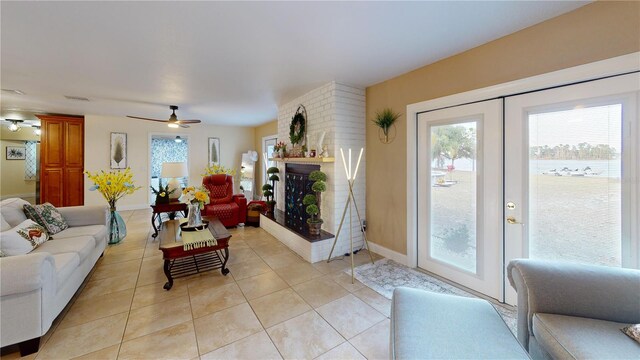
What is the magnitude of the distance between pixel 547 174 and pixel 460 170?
68 centimetres

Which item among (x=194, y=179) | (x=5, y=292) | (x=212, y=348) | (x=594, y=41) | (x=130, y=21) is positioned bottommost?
(x=212, y=348)

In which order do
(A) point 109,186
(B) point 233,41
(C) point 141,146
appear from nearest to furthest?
1. (B) point 233,41
2. (A) point 109,186
3. (C) point 141,146

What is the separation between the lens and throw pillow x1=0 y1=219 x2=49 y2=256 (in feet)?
6.42

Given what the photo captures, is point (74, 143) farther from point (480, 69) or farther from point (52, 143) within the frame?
point (480, 69)

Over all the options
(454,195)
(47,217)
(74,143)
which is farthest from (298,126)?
(74,143)

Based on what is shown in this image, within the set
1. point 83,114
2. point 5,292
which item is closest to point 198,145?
point 83,114

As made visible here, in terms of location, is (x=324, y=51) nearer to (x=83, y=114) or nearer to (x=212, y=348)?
(x=212, y=348)

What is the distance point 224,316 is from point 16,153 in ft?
32.9

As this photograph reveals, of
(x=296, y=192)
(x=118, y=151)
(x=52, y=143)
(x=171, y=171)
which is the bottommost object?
(x=296, y=192)

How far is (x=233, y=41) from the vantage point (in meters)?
2.27

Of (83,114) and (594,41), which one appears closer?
(594,41)

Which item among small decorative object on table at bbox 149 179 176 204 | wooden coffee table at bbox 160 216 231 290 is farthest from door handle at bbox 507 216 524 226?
small decorative object on table at bbox 149 179 176 204

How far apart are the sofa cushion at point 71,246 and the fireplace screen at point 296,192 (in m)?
2.34

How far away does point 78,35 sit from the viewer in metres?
2.15
